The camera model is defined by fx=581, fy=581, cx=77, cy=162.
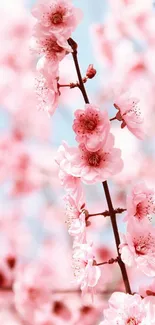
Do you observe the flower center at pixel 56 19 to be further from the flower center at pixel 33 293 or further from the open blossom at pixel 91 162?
the flower center at pixel 33 293

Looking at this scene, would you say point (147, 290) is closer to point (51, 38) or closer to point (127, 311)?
point (127, 311)

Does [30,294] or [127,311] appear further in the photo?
[30,294]

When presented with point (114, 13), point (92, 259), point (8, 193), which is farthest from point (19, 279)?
point (114, 13)

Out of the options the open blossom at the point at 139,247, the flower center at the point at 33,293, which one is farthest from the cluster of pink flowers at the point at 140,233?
the flower center at the point at 33,293

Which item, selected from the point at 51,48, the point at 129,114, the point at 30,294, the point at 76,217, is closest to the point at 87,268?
the point at 76,217

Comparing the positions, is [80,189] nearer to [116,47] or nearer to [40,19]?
[40,19]

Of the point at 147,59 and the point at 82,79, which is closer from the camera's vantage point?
the point at 82,79

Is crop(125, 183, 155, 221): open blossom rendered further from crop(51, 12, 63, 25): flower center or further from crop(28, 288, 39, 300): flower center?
crop(28, 288, 39, 300): flower center
